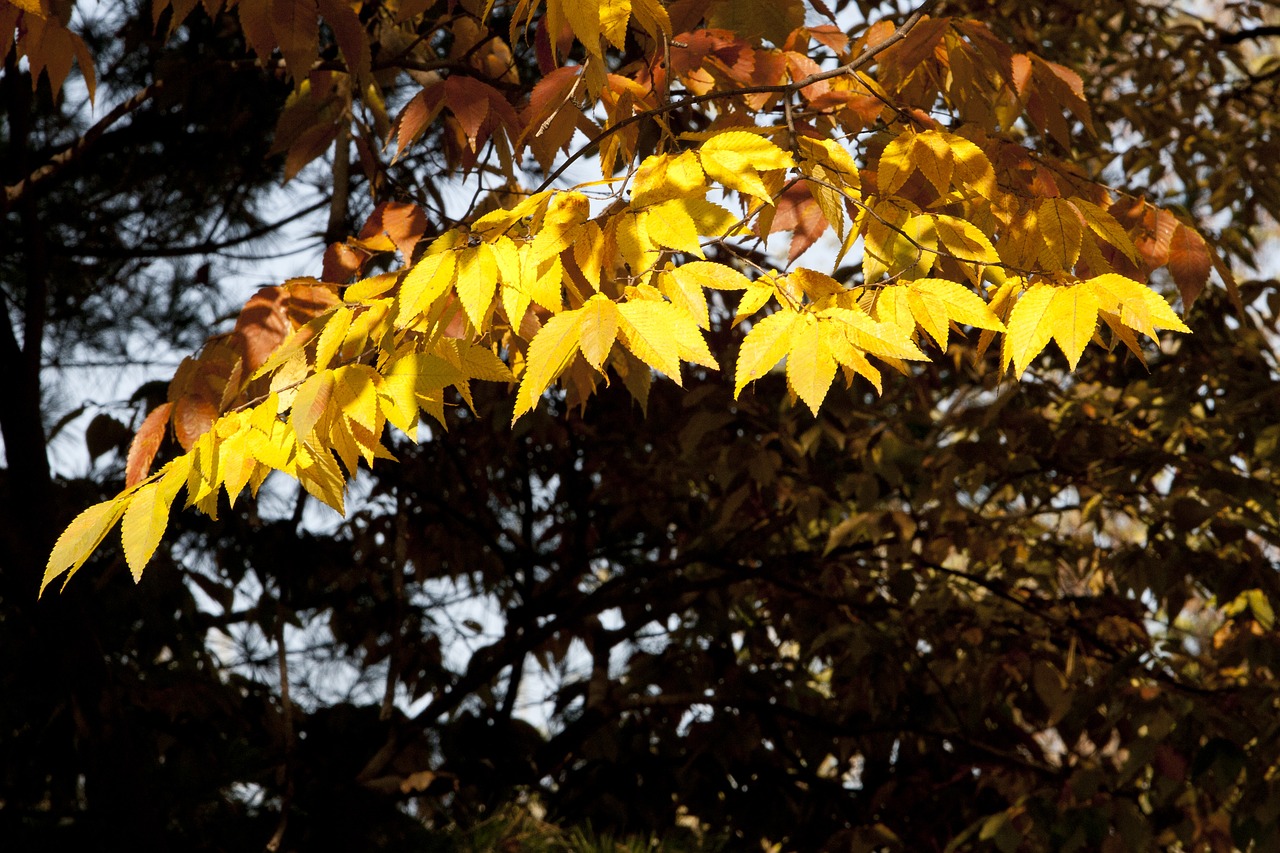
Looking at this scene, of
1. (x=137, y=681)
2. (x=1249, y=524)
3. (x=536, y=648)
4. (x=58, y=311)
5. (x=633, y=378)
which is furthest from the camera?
(x=58, y=311)

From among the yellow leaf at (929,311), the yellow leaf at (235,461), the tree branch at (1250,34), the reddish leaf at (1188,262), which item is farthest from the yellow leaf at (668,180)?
the tree branch at (1250,34)

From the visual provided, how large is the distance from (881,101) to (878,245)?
10.6 inches

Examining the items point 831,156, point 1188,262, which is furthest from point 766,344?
point 1188,262

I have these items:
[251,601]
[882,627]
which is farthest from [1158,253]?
[251,601]

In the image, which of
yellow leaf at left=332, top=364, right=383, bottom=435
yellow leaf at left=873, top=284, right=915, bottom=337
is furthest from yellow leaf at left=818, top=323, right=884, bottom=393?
yellow leaf at left=332, top=364, right=383, bottom=435

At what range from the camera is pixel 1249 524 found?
7.67 feet

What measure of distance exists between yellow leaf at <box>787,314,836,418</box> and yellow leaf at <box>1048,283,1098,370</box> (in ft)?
0.71

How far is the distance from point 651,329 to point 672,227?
13 cm

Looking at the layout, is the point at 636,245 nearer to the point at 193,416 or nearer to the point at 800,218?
the point at 800,218

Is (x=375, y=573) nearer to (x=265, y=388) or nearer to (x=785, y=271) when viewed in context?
(x=265, y=388)

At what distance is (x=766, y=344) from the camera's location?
1069 millimetres

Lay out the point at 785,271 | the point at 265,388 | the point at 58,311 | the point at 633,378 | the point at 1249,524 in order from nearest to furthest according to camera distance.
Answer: the point at 785,271, the point at 265,388, the point at 633,378, the point at 1249,524, the point at 58,311

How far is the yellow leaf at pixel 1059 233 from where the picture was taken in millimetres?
1327

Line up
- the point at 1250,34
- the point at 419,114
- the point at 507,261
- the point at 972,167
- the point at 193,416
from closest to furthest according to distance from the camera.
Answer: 1. the point at 507,261
2. the point at 972,167
3. the point at 193,416
4. the point at 419,114
5. the point at 1250,34
